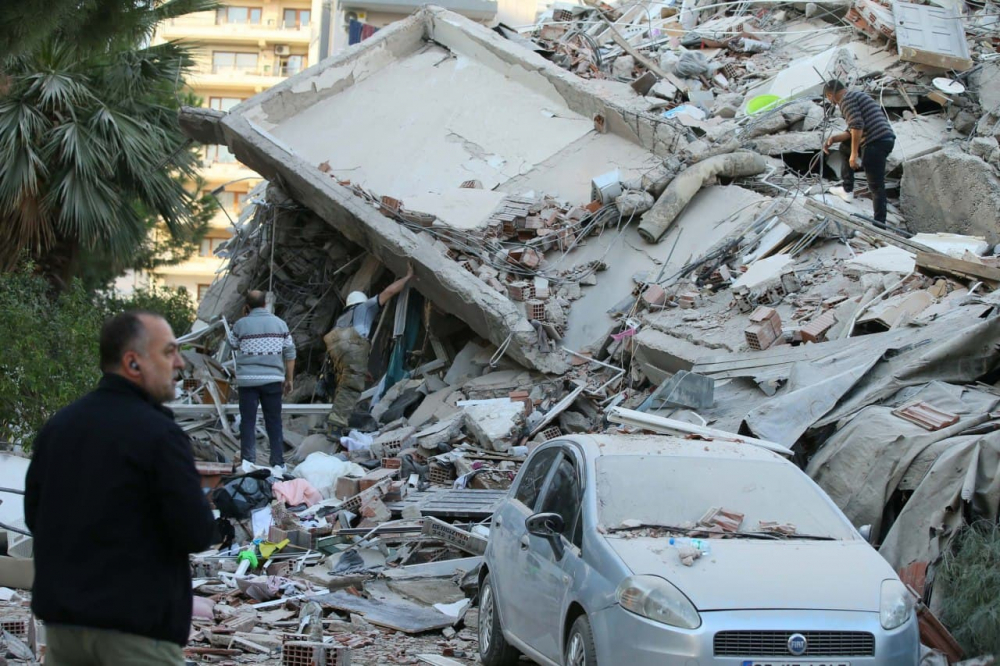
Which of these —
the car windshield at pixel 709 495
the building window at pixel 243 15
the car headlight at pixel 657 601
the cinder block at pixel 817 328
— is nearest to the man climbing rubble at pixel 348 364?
the cinder block at pixel 817 328

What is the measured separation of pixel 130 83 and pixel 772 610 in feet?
49.4

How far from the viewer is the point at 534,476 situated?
7273 millimetres

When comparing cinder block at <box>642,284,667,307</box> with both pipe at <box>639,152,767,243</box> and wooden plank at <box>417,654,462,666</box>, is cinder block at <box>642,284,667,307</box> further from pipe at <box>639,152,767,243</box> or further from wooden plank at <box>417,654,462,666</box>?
wooden plank at <box>417,654,462,666</box>

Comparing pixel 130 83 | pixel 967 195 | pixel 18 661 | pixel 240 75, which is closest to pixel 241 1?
pixel 240 75

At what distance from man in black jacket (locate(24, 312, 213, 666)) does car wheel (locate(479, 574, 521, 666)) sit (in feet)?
11.5

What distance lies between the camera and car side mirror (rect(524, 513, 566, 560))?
6.25m

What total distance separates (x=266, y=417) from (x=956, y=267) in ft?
21.3

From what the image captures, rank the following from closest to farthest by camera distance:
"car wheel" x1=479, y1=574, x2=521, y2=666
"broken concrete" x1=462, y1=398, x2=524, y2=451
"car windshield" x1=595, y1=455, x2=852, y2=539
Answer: "car windshield" x1=595, y1=455, x2=852, y2=539 → "car wheel" x1=479, y1=574, x2=521, y2=666 → "broken concrete" x1=462, y1=398, x2=524, y2=451

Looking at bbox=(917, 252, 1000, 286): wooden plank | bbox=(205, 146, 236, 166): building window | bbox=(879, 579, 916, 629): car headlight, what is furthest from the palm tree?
bbox=(205, 146, 236, 166): building window

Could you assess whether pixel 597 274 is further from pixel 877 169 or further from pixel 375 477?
pixel 375 477

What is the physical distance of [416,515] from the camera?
10.2 meters

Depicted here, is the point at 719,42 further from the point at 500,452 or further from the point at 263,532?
the point at 263,532

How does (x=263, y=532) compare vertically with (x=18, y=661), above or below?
below

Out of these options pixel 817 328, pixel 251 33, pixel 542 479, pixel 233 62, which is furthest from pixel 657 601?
pixel 233 62
